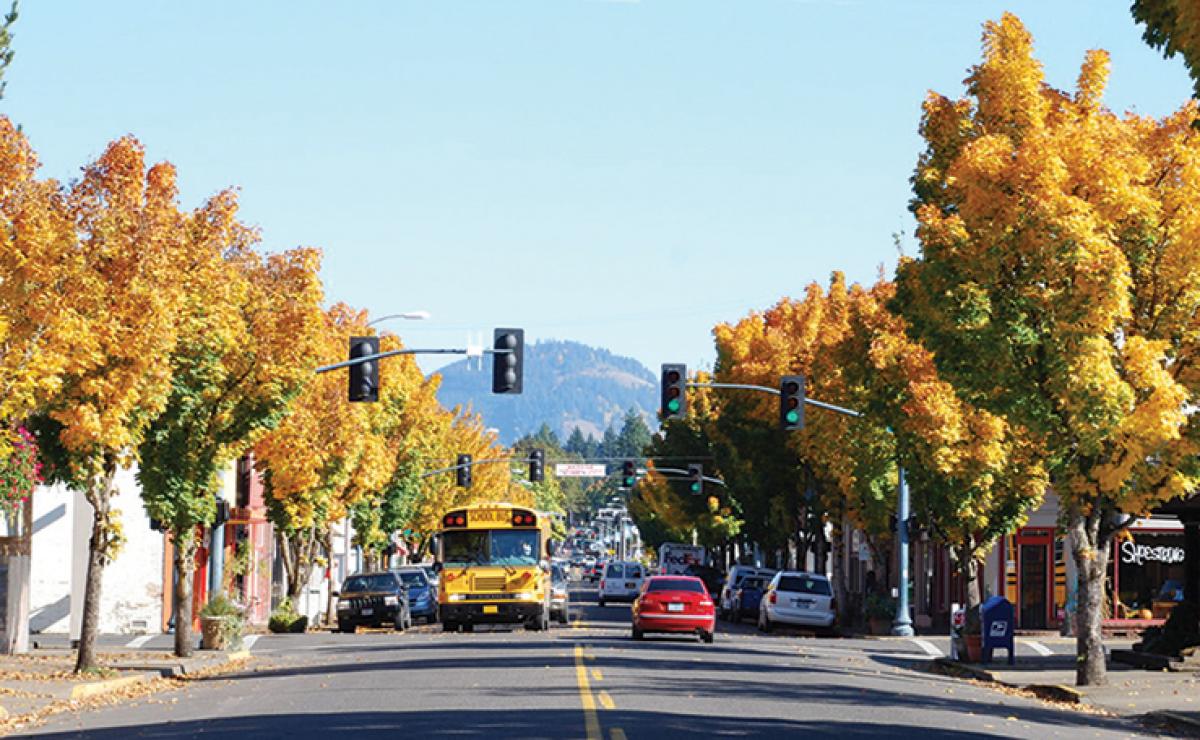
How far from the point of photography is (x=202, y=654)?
36.6 metres

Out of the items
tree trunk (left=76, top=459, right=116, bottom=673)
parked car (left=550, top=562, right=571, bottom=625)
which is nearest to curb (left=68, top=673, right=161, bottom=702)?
tree trunk (left=76, top=459, right=116, bottom=673)

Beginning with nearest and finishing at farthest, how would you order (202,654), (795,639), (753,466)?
(202,654) → (795,639) → (753,466)

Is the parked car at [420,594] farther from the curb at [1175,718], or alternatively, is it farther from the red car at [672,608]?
the curb at [1175,718]

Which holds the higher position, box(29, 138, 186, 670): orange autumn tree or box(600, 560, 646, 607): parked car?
box(29, 138, 186, 670): orange autumn tree

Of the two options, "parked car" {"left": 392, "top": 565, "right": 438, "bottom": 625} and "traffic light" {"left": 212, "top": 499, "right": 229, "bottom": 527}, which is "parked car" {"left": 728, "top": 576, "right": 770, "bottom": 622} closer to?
"parked car" {"left": 392, "top": 565, "right": 438, "bottom": 625}

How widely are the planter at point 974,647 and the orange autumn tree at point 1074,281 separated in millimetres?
6149

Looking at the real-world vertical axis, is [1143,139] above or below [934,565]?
above

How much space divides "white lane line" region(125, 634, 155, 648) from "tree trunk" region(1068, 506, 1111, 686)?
825 inches

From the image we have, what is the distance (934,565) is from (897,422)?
25241 mm

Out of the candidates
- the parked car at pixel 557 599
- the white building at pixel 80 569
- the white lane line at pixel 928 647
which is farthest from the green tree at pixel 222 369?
the parked car at pixel 557 599

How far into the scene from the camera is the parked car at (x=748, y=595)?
65062mm

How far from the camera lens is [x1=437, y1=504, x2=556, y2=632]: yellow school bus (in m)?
47.6

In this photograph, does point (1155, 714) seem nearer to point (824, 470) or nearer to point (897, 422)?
point (897, 422)

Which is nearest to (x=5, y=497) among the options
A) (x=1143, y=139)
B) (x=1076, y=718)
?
(x=1076, y=718)
